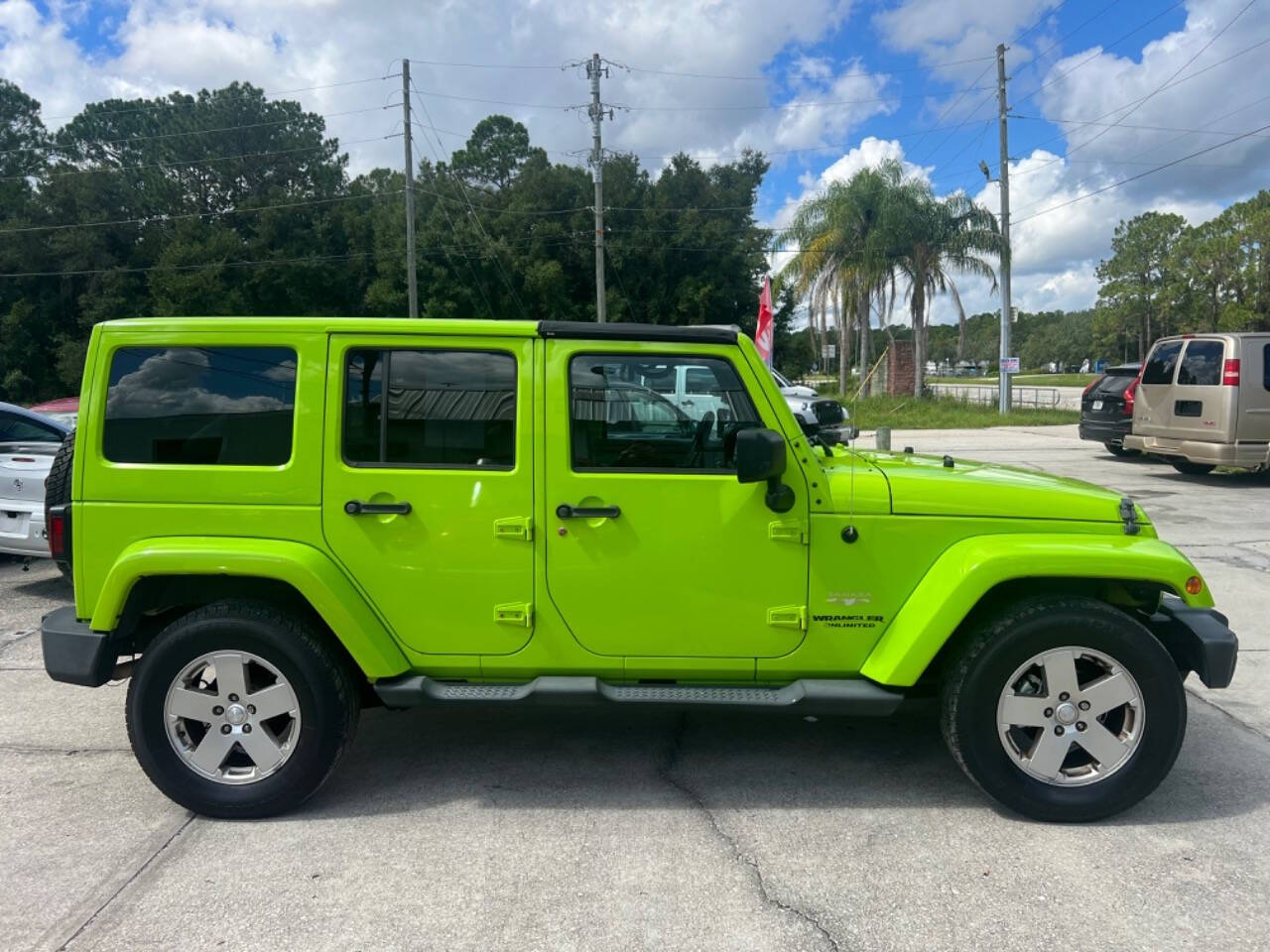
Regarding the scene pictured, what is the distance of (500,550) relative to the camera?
3.44 m

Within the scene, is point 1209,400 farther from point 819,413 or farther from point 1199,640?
point 1199,640

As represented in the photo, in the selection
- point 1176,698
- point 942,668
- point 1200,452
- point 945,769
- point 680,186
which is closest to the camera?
point 1176,698

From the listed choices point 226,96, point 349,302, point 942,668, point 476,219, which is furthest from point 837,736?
point 226,96

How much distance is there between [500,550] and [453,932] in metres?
1.31

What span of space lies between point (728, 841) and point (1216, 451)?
10840 mm

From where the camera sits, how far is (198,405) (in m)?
3.47

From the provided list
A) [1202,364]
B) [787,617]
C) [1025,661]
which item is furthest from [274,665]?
[1202,364]

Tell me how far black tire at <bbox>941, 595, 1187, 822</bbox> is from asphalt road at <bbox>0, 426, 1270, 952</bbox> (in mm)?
131

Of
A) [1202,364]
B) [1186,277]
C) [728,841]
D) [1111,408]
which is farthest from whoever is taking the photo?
[1186,277]

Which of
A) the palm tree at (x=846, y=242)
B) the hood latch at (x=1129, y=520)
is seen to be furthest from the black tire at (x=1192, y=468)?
the palm tree at (x=846, y=242)

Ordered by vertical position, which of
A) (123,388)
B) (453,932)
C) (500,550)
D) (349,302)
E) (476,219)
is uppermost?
(476,219)

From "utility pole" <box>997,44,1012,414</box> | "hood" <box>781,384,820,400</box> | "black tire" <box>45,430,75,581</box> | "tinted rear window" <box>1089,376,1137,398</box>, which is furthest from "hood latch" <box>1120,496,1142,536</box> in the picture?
"utility pole" <box>997,44,1012,414</box>

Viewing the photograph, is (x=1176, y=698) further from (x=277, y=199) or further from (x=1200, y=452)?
(x=277, y=199)

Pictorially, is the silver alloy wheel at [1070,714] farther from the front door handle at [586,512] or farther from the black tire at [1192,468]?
the black tire at [1192,468]
